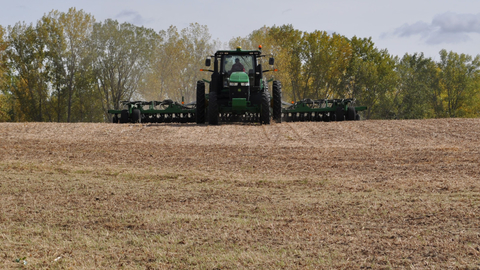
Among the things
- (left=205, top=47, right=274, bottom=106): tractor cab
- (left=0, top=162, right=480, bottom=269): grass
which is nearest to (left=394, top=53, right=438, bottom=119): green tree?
(left=205, top=47, right=274, bottom=106): tractor cab

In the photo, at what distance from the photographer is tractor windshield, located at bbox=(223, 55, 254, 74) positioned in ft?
62.3

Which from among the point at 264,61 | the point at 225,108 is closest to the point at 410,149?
the point at 225,108

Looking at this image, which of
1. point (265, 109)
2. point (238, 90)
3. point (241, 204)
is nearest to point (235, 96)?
point (238, 90)

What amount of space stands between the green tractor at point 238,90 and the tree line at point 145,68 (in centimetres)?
2590

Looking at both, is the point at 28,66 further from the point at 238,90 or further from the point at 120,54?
the point at 238,90

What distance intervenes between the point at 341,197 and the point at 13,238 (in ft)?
15.6

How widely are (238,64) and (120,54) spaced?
30.9 m

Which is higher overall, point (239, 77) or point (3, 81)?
point (3, 81)

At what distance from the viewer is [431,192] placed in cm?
797

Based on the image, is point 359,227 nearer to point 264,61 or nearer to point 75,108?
point 264,61

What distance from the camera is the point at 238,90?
1816 centimetres

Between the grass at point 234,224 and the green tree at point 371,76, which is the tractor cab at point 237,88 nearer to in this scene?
the grass at point 234,224

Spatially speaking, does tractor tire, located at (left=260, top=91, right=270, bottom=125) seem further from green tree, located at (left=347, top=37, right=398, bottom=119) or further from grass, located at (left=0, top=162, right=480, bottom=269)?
green tree, located at (left=347, top=37, right=398, bottom=119)

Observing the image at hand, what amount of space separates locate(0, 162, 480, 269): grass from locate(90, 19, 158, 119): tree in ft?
127
